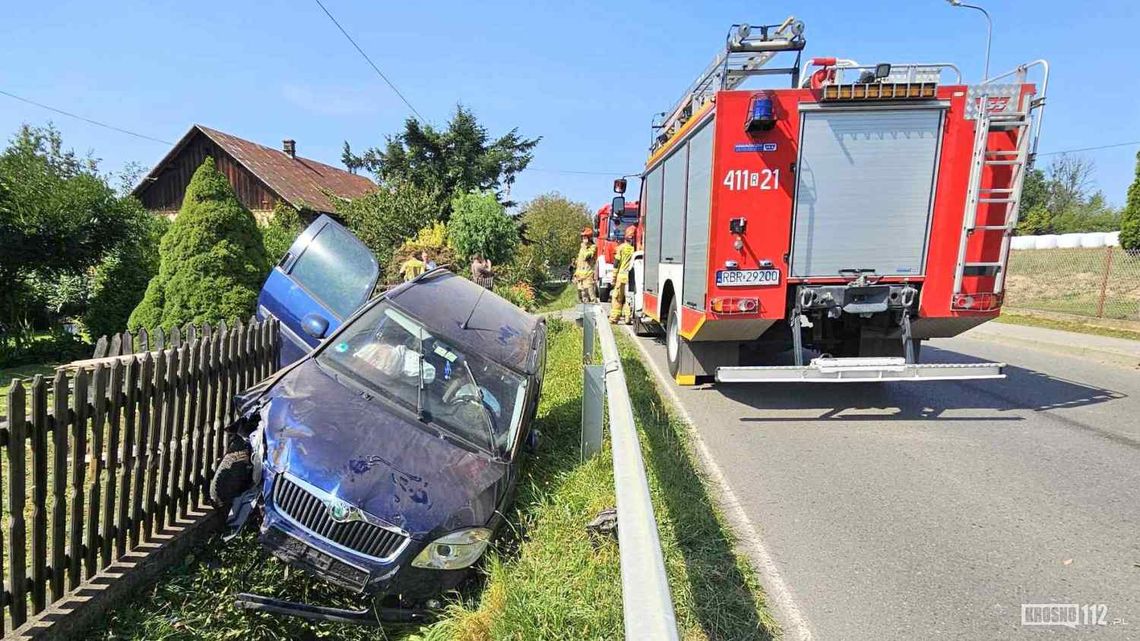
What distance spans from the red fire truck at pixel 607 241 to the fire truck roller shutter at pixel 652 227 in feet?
23.2

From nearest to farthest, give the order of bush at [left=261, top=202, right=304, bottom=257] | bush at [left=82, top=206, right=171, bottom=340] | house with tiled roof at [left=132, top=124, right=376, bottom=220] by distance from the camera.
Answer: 1. bush at [left=82, top=206, right=171, bottom=340]
2. bush at [left=261, top=202, right=304, bottom=257]
3. house with tiled roof at [left=132, top=124, right=376, bottom=220]

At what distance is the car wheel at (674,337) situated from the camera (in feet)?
23.6

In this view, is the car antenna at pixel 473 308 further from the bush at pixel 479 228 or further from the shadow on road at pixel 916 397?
the bush at pixel 479 228

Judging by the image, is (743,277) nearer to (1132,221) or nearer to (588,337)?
(588,337)

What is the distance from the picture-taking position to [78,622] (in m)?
2.80

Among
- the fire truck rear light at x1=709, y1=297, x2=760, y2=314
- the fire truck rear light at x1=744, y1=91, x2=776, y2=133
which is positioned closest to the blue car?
the fire truck rear light at x1=709, y1=297, x2=760, y2=314

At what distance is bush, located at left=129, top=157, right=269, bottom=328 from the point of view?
817 centimetres

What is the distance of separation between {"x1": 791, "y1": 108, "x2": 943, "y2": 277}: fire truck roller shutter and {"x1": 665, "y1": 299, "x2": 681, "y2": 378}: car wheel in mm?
1835

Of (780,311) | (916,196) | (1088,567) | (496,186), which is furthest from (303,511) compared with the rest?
(496,186)

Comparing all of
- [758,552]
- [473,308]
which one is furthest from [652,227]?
[758,552]

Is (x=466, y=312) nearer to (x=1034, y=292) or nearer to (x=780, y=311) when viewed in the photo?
(x=780, y=311)

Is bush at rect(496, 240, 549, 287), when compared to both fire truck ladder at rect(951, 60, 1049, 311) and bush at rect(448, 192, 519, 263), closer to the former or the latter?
bush at rect(448, 192, 519, 263)

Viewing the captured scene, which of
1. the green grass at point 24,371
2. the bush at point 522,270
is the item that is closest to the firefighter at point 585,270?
the bush at point 522,270

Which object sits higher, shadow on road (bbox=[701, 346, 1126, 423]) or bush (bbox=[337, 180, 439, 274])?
bush (bbox=[337, 180, 439, 274])
